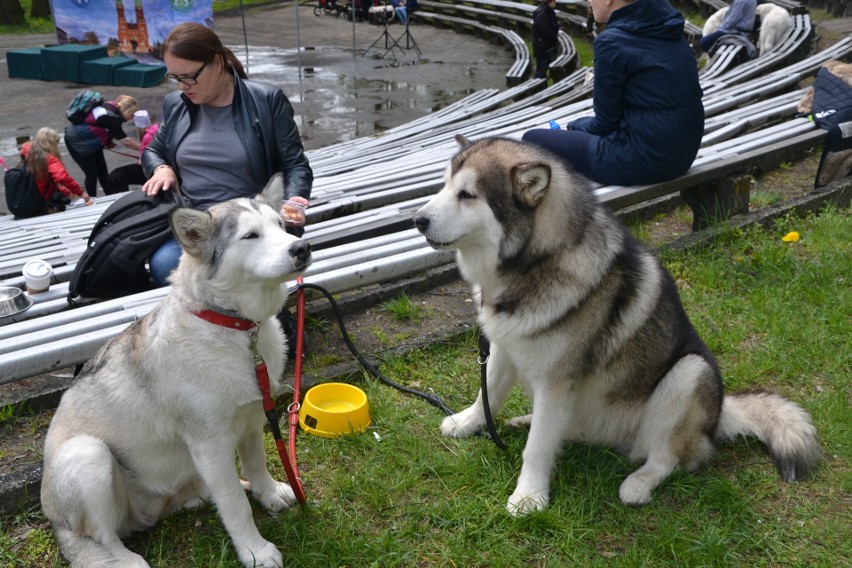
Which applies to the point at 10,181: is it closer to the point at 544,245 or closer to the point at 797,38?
the point at 544,245

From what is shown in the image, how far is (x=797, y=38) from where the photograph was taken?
1384cm

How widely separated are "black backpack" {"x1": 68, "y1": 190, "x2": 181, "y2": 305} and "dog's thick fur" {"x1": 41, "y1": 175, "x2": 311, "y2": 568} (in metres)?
1.14

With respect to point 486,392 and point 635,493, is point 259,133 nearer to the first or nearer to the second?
point 486,392

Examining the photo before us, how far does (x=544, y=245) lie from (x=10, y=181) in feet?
24.7

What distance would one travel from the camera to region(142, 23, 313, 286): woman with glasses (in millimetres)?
3896

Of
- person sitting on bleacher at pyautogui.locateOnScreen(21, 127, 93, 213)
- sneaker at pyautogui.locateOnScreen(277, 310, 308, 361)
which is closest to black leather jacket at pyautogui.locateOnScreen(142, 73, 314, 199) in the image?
sneaker at pyautogui.locateOnScreen(277, 310, 308, 361)

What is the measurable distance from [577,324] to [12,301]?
3127 mm

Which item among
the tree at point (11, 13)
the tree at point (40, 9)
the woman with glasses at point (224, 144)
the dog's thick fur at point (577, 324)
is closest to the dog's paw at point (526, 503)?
the dog's thick fur at point (577, 324)

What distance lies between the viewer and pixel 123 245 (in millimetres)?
3707

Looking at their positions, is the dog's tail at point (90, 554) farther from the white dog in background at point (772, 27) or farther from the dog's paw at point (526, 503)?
the white dog in background at point (772, 27)

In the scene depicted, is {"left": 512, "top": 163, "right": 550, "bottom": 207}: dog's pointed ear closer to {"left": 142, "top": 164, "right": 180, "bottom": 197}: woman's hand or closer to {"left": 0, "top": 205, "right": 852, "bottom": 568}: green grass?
{"left": 0, "top": 205, "right": 852, "bottom": 568}: green grass

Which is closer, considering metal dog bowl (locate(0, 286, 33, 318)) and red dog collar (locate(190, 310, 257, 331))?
red dog collar (locate(190, 310, 257, 331))

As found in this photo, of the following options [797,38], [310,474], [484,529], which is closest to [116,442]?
[310,474]

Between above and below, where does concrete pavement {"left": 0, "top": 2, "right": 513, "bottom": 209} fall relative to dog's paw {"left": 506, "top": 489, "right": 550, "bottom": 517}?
below
